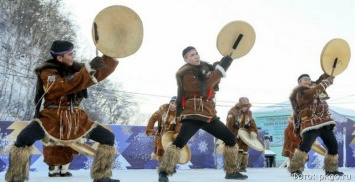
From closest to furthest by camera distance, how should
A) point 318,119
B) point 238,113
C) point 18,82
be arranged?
point 318,119 → point 238,113 → point 18,82

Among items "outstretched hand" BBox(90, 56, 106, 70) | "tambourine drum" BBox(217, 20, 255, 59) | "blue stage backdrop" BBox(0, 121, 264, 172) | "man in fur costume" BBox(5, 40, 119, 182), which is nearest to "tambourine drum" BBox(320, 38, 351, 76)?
"tambourine drum" BBox(217, 20, 255, 59)

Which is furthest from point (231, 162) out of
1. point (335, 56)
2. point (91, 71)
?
point (91, 71)

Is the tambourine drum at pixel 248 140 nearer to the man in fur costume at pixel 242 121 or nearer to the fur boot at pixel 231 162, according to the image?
the man in fur costume at pixel 242 121

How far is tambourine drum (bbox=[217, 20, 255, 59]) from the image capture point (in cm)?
490

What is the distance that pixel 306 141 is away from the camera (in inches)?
230

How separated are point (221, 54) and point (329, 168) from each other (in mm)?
2334

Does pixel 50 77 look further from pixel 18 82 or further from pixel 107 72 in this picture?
pixel 18 82

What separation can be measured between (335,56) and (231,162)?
2071 mm

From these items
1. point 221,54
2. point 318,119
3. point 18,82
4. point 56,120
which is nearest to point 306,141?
point 318,119

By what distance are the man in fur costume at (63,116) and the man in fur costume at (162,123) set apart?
13.5 feet

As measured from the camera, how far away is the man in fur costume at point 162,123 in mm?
8344

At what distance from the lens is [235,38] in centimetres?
498

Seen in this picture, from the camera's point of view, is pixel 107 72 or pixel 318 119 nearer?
pixel 107 72

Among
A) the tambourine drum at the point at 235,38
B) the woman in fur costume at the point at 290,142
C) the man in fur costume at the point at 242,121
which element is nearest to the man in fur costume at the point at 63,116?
the tambourine drum at the point at 235,38
